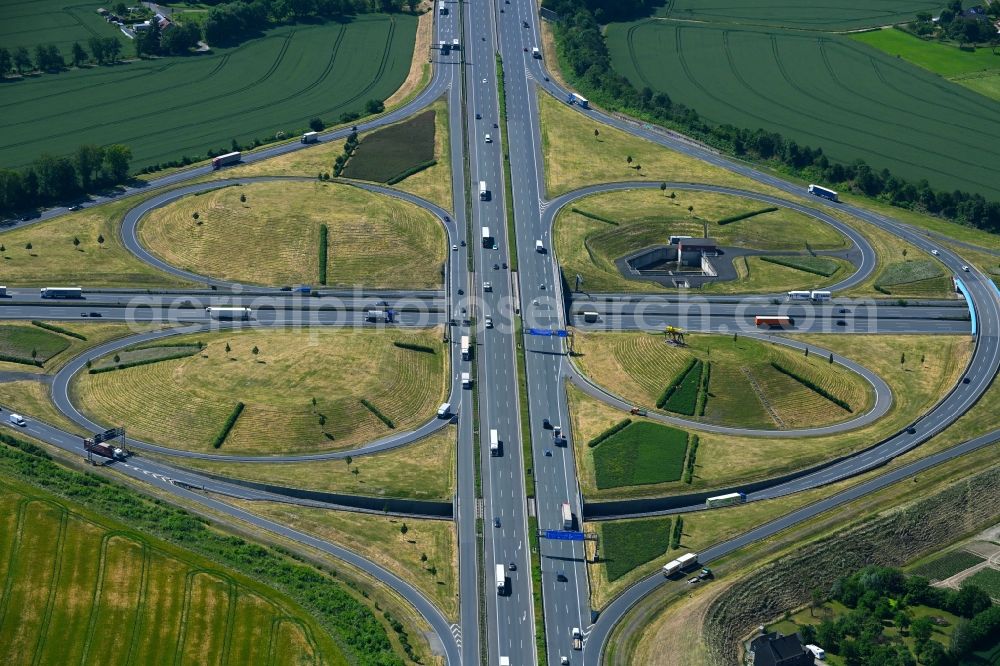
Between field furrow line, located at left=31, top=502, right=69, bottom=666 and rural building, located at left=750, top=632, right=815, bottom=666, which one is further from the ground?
field furrow line, located at left=31, top=502, right=69, bottom=666

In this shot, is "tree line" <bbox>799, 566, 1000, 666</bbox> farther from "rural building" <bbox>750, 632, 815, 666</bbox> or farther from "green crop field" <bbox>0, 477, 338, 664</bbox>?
"green crop field" <bbox>0, 477, 338, 664</bbox>

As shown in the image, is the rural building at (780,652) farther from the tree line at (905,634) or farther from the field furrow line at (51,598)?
the field furrow line at (51,598)

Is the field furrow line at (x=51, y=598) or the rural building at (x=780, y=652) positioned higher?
the field furrow line at (x=51, y=598)

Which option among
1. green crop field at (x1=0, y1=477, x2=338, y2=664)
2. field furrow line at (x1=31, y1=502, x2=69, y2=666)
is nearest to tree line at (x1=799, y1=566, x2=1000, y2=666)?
green crop field at (x1=0, y1=477, x2=338, y2=664)

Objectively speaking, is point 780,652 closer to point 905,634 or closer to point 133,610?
point 905,634

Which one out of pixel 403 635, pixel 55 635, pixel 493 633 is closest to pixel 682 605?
pixel 493 633

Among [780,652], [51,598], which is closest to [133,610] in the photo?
[51,598]

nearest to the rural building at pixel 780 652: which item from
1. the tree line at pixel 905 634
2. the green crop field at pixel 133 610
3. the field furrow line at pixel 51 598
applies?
the tree line at pixel 905 634
